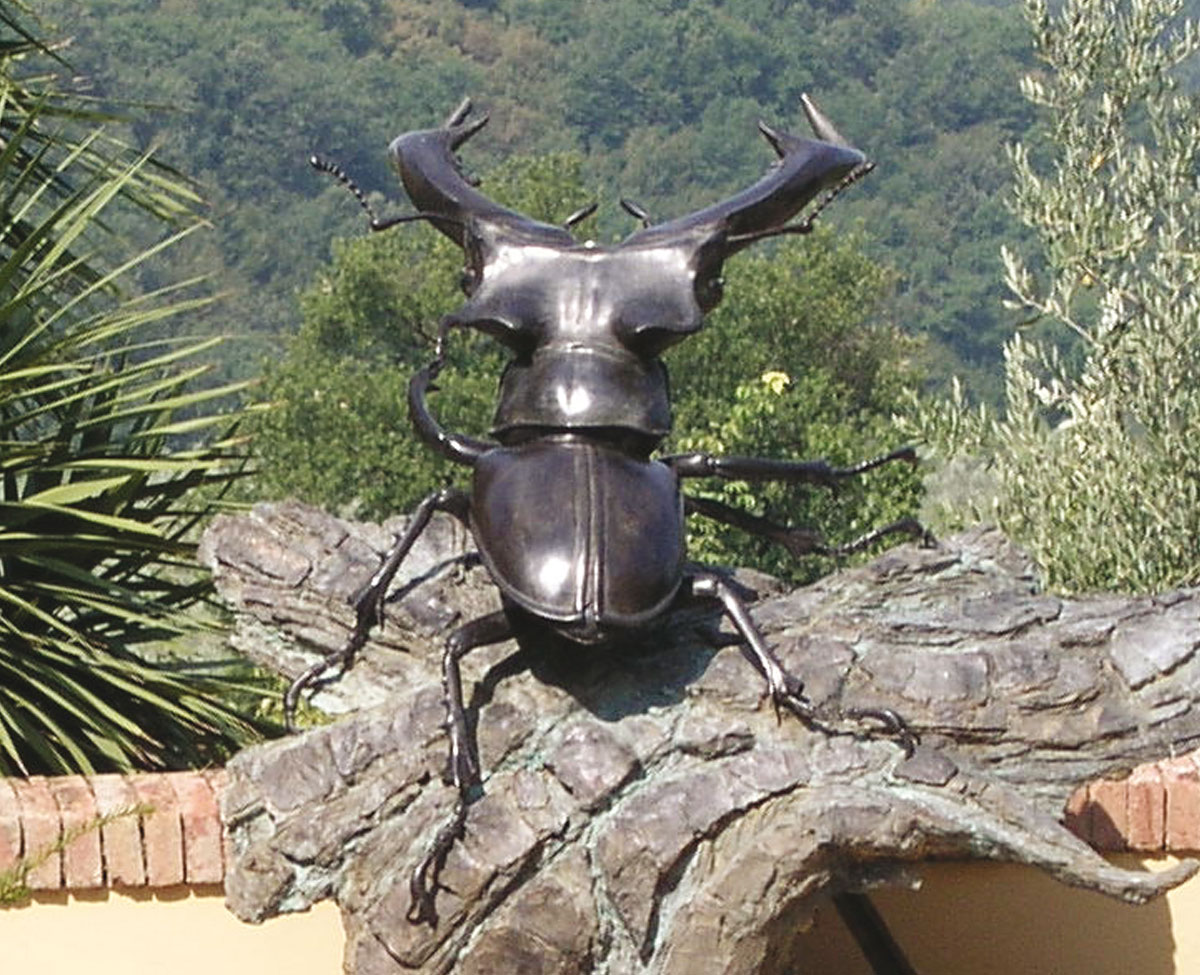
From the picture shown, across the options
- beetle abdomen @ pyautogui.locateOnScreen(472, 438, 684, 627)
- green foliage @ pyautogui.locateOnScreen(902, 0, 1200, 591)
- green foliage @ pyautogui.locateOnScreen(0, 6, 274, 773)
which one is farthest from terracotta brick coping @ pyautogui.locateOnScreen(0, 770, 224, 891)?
green foliage @ pyautogui.locateOnScreen(902, 0, 1200, 591)

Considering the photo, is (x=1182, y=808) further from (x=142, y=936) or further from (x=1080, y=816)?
(x=142, y=936)

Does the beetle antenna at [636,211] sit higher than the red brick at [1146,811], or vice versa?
the beetle antenna at [636,211]

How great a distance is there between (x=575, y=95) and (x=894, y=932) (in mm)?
50325

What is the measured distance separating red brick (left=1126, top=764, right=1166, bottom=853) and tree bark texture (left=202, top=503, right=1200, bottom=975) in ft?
1.90

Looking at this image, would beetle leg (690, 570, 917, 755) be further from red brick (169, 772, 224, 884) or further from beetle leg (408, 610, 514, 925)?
red brick (169, 772, 224, 884)

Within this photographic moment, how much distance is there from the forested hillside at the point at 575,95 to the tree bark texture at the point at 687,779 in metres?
36.5

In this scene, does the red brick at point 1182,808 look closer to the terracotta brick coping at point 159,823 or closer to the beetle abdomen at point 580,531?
the terracotta brick coping at point 159,823

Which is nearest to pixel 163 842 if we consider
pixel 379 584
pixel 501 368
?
pixel 379 584

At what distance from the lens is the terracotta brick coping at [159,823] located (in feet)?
18.3

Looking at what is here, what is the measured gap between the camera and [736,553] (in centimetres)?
1466

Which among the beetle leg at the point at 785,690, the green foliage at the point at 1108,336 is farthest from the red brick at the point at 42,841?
the green foliage at the point at 1108,336

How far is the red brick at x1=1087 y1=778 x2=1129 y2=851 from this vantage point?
227 inches

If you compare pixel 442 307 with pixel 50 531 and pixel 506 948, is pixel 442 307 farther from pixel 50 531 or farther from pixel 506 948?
pixel 506 948

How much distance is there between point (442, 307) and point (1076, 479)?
36.2ft
